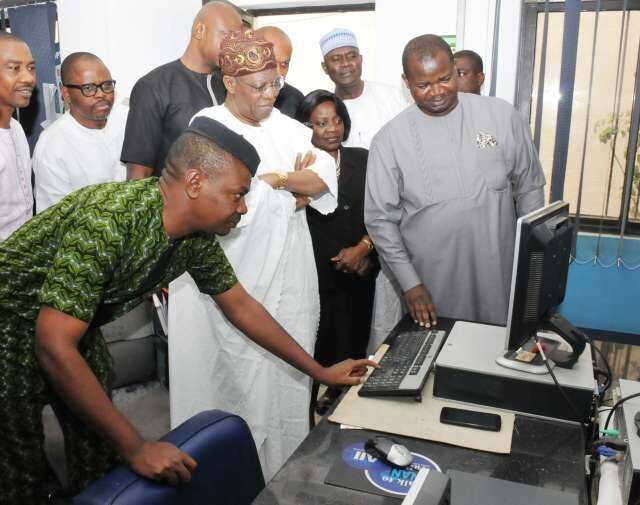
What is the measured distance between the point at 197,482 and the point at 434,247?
1.31 metres

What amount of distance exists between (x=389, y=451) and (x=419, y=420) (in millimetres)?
172

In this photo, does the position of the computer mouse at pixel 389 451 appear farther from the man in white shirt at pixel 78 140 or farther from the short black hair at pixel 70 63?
the short black hair at pixel 70 63

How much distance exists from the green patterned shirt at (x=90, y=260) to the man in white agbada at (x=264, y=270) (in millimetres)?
397

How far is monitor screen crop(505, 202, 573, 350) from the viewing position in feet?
3.96

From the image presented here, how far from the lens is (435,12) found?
3273mm

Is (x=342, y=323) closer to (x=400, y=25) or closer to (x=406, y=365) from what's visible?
(x=406, y=365)

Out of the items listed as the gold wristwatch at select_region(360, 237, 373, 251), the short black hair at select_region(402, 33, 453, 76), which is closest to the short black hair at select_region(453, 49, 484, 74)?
the short black hair at select_region(402, 33, 453, 76)

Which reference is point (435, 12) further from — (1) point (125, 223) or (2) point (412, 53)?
(1) point (125, 223)

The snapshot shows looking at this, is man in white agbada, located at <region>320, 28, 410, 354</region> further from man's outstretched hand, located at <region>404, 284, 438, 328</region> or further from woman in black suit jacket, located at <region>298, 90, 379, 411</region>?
man's outstretched hand, located at <region>404, 284, 438, 328</region>

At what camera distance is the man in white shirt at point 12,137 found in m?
2.29

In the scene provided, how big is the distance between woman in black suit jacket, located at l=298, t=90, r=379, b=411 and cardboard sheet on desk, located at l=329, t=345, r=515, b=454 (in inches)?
40.1

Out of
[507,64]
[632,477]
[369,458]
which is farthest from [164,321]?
[507,64]

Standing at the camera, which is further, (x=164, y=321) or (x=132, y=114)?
(x=164, y=321)

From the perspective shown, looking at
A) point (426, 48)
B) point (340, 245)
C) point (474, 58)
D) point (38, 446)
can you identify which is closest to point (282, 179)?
point (340, 245)
